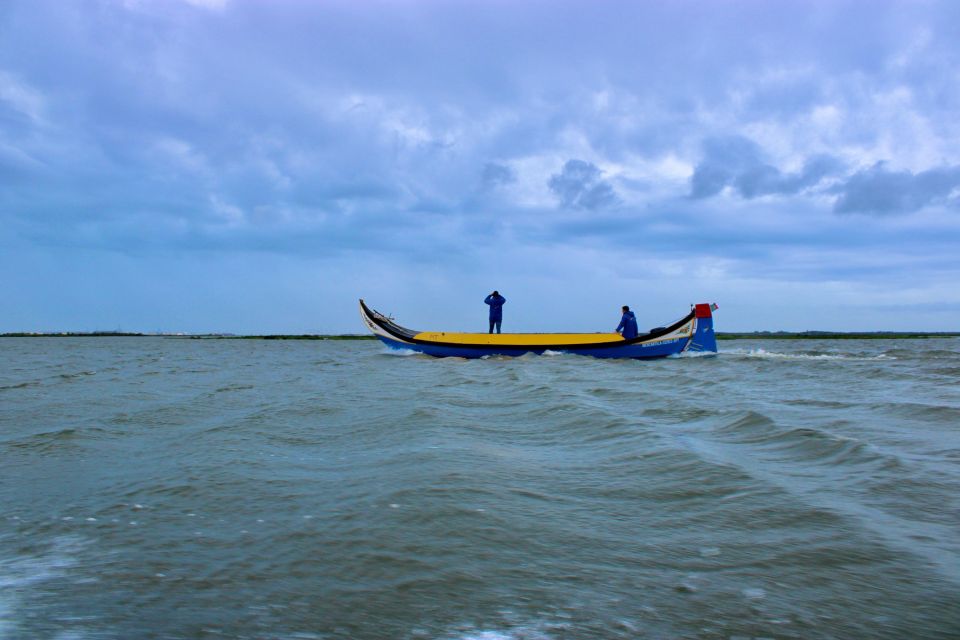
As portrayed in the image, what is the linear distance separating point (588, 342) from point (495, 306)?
14.9 feet

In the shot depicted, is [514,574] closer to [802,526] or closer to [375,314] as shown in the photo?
[802,526]

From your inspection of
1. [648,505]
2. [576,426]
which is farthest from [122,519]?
[576,426]

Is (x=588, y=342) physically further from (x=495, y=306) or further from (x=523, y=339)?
(x=495, y=306)

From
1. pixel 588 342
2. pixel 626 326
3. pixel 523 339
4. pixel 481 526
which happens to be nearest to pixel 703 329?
pixel 626 326

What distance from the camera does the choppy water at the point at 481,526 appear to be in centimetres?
302

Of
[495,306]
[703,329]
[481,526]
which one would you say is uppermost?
[495,306]

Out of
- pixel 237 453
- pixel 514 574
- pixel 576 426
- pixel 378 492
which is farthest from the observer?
pixel 576 426

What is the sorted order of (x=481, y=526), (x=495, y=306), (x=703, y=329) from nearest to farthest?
(x=481, y=526) → (x=703, y=329) → (x=495, y=306)

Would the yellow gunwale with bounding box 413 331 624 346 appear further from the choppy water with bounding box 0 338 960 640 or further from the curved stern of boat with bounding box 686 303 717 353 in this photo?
the choppy water with bounding box 0 338 960 640

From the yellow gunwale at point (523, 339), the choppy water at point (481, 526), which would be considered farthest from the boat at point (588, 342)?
the choppy water at point (481, 526)

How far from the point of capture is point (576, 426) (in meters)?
9.01

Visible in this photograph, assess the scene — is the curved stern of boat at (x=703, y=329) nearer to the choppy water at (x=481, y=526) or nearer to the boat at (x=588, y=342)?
the boat at (x=588, y=342)

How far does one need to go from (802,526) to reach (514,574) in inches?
87.5

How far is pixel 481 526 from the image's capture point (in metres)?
4.38
